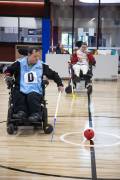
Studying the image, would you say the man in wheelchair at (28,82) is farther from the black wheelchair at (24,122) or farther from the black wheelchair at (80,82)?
the black wheelchair at (80,82)

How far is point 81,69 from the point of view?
8.55m

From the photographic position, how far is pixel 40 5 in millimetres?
15336

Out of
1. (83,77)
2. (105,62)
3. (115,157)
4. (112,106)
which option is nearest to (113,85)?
(105,62)

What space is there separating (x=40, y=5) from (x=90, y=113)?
9797 mm

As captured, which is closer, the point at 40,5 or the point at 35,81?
the point at 35,81

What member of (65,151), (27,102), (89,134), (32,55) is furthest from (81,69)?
(65,151)

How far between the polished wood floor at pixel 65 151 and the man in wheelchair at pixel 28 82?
1.02 feet

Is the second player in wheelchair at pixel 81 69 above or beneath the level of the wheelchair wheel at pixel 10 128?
above

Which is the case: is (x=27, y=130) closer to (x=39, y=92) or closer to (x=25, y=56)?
(x=39, y=92)

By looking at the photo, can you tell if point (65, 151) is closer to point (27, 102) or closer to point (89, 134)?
point (89, 134)

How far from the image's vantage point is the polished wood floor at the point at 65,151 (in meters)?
3.35

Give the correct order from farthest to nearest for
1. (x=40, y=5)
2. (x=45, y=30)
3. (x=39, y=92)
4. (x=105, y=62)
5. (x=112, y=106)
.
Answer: (x=40, y=5)
(x=45, y=30)
(x=105, y=62)
(x=112, y=106)
(x=39, y=92)

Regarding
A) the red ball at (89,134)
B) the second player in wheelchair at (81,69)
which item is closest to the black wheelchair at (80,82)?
the second player in wheelchair at (81,69)

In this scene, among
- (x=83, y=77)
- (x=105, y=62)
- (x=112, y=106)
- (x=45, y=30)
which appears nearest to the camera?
(x=112, y=106)
